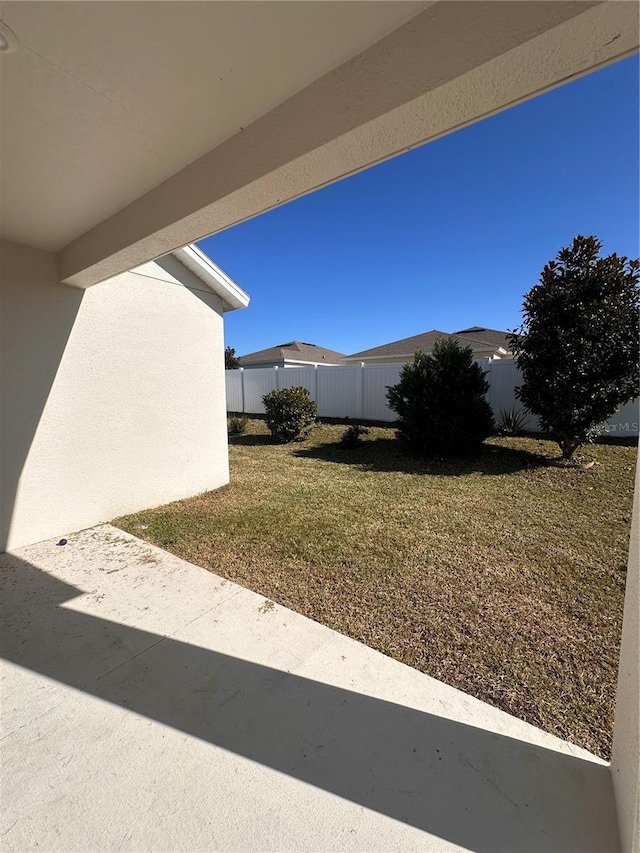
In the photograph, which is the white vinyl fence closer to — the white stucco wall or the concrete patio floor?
the white stucco wall

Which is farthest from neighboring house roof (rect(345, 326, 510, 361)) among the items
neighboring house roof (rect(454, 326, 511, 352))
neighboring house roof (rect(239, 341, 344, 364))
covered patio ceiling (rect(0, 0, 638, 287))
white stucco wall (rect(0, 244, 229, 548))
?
covered patio ceiling (rect(0, 0, 638, 287))

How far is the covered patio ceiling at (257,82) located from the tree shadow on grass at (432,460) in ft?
18.5

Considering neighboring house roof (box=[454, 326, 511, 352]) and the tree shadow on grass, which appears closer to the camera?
the tree shadow on grass

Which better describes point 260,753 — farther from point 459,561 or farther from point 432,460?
point 432,460

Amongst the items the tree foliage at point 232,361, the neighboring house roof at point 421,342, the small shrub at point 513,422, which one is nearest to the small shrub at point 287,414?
the small shrub at point 513,422

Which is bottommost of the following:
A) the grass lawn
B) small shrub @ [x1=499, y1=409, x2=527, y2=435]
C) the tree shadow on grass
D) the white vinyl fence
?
the grass lawn

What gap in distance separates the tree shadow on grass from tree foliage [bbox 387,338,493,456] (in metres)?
0.38

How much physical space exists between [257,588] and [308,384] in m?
10.7

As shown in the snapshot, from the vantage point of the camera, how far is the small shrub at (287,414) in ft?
31.4

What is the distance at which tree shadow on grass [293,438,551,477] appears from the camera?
6.62 metres

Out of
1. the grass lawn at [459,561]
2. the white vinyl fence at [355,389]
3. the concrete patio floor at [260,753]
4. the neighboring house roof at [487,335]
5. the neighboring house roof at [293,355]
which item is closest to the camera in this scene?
the concrete patio floor at [260,753]

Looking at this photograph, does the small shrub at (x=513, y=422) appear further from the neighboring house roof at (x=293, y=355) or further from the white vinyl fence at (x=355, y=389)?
the neighboring house roof at (x=293, y=355)

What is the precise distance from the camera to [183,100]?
173 cm

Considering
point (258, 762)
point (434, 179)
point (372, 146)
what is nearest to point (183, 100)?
point (372, 146)
